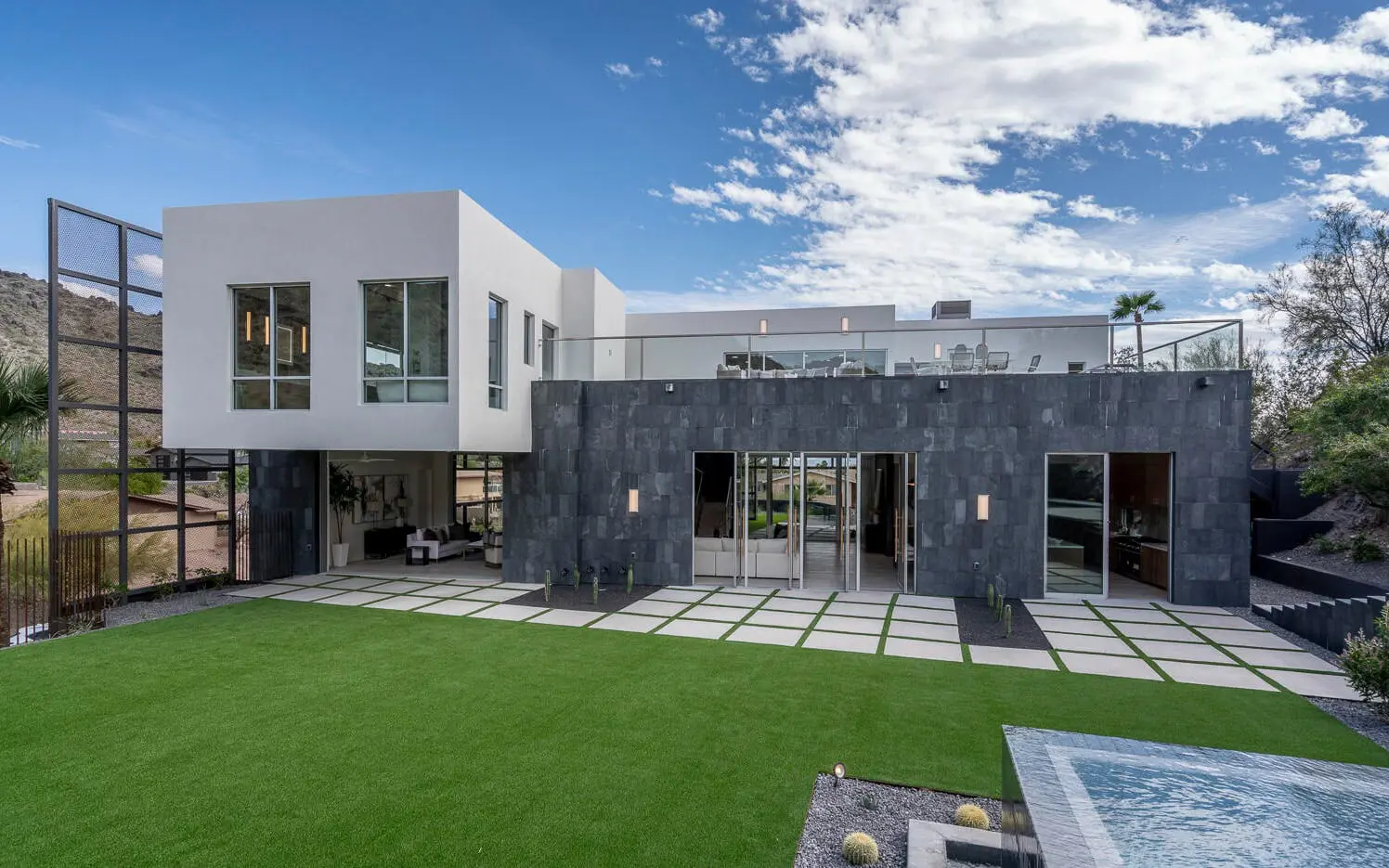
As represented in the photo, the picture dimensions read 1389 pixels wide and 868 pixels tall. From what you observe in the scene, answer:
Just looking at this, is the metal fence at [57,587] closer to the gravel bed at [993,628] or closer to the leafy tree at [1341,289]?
the gravel bed at [993,628]

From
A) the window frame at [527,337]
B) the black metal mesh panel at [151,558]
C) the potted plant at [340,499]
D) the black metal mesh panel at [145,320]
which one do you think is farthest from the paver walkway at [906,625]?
the black metal mesh panel at [145,320]

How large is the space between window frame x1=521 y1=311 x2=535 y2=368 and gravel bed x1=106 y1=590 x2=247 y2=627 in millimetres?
5802

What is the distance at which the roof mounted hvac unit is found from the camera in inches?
663

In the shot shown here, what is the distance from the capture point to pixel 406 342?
9789 millimetres

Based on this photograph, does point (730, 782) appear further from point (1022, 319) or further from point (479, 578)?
point (1022, 319)

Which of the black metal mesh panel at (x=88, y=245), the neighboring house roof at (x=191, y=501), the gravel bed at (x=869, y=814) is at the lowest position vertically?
the gravel bed at (x=869, y=814)

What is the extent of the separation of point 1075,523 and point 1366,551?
14.7 feet

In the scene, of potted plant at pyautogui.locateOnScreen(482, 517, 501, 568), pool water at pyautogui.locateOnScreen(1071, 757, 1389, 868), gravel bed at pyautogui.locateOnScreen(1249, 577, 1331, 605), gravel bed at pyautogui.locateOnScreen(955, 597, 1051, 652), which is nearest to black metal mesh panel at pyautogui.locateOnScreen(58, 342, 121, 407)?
potted plant at pyautogui.locateOnScreen(482, 517, 501, 568)

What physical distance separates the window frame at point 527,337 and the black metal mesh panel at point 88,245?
590 centimetres

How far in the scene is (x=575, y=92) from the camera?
50.6 ft

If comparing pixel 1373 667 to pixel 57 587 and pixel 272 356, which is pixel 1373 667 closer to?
pixel 272 356

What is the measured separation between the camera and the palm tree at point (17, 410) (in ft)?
24.8

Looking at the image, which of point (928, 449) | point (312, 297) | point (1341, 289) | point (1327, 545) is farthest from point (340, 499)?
point (1341, 289)

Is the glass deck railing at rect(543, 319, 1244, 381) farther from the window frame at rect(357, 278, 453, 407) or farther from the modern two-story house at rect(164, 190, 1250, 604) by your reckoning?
the window frame at rect(357, 278, 453, 407)
